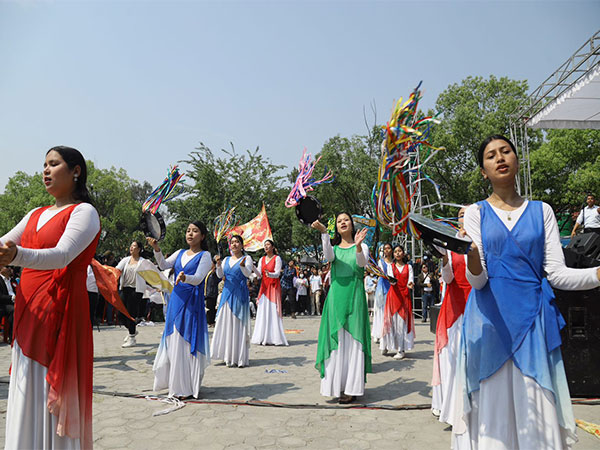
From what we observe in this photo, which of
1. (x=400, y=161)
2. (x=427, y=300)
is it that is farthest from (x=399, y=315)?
(x=427, y=300)

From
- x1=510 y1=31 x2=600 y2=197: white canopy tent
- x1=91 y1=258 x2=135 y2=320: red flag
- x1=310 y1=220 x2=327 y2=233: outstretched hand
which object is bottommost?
x1=91 y1=258 x2=135 y2=320: red flag

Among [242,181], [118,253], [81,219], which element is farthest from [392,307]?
[118,253]

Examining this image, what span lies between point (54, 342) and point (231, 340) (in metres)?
5.74

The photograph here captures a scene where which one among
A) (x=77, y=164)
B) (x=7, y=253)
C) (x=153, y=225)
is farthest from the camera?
(x=153, y=225)

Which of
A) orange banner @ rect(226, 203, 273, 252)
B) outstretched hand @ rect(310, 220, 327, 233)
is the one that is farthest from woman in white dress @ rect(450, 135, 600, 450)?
orange banner @ rect(226, 203, 273, 252)

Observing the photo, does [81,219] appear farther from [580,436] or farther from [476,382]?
[580,436]

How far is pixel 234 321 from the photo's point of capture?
8.37 m

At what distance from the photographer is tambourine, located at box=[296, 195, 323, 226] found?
5.68 m

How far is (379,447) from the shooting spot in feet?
13.5

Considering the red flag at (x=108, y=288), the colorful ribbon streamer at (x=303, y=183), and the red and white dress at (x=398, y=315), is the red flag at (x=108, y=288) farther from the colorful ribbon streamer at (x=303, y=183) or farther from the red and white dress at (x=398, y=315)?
the red and white dress at (x=398, y=315)

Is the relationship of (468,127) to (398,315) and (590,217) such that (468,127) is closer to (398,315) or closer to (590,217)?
(590,217)

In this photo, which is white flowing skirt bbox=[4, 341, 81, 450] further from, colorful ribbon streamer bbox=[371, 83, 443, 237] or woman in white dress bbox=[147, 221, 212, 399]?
woman in white dress bbox=[147, 221, 212, 399]

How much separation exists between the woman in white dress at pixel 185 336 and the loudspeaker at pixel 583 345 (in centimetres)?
425

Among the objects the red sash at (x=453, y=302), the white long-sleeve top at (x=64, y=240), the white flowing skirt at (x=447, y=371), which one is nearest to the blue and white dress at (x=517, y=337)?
the white flowing skirt at (x=447, y=371)
